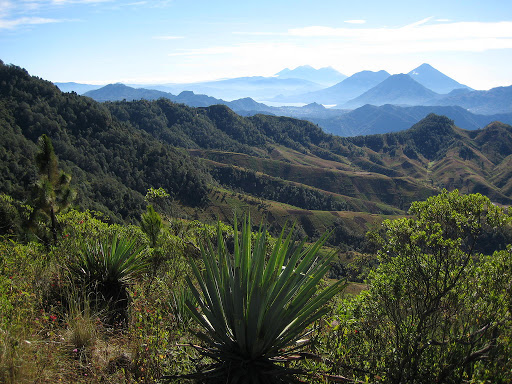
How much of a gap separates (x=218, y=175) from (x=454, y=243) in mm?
175925

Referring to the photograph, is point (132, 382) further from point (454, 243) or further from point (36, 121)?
point (36, 121)

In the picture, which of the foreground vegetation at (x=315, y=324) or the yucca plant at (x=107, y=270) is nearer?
the foreground vegetation at (x=315, y=324)

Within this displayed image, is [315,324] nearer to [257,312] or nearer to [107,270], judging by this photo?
[257,312]

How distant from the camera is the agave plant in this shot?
141 inches

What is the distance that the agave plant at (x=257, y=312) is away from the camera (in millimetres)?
3586

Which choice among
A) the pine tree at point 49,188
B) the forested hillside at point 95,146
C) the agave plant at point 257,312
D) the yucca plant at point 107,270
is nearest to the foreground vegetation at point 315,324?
the agave plant at point 257,312

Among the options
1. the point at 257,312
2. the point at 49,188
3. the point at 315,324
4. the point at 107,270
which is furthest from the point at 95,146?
the point at 257,312

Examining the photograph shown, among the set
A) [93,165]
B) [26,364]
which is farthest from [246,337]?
[93,165]

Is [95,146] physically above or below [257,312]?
below

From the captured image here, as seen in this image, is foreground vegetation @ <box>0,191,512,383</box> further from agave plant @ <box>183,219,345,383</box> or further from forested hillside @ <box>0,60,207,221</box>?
forested hillside @ <box>0,60,207,221</box>

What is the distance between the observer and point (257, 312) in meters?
3.50

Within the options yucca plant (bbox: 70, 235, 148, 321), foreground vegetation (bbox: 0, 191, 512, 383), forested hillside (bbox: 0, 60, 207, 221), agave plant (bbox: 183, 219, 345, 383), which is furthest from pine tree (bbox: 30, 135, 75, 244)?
forested hillside (bbox: 0, 60, 207, 221)

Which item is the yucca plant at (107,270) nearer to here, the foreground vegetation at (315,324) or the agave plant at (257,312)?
the foreground vegetation at (315,324)

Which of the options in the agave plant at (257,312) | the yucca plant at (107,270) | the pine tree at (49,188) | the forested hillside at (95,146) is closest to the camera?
the agave plant at (257,312)
